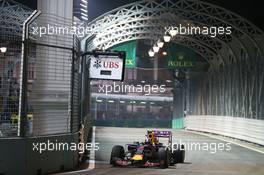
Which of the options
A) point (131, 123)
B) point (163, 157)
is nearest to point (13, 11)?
point (163, 157)

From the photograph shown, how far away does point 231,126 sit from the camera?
102 ft

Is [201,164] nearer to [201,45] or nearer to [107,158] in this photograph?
[107,158]

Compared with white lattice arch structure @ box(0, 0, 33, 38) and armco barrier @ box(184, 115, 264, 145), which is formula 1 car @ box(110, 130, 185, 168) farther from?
white lattice arch structure @ box(0, 0, 33, 38)

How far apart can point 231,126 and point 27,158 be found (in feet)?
66.9

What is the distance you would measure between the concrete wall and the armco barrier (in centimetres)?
1363

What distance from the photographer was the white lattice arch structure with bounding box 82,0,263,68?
2720cm

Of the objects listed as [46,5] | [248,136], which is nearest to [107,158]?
[46,5]

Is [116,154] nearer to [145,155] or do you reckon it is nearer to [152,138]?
[145,155]

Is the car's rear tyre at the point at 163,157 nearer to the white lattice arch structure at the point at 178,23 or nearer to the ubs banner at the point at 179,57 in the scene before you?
the white lattice arch structure at the point at 178,23

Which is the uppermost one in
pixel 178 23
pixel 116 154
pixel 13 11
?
pixel 13 11

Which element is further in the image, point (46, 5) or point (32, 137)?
point (46, 5)

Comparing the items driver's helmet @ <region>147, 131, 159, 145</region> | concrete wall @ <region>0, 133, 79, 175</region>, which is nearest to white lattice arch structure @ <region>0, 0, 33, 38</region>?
driver's helmet @ <region>147, 131, 159, 145</region>

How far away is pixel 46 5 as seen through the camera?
15578mm

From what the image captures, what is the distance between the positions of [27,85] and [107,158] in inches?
222
